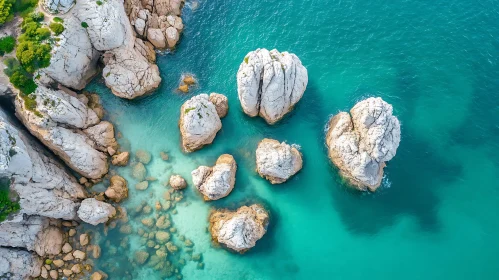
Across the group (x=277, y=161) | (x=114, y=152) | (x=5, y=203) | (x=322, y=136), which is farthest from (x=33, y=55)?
(x=322, y=136)

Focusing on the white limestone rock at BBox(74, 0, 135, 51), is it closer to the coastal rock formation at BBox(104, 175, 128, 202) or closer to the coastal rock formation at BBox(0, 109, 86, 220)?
the coastal rock formation at BBox(0, 109, 86, 220)

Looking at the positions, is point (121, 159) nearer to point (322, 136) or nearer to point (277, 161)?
point (277, 161)

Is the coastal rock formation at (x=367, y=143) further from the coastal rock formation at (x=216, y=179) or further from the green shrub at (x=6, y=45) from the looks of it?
the green shrub at (x=6, y=45)

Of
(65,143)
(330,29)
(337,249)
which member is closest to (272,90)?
(330,29)

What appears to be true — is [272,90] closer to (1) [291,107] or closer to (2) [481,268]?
(1) [291,107]

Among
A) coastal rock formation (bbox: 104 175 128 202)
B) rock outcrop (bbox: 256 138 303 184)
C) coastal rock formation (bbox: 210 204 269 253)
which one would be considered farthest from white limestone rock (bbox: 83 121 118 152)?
rock outcrop (bbox: 256 138 303 184)
